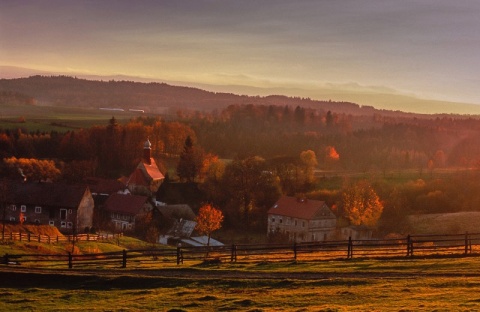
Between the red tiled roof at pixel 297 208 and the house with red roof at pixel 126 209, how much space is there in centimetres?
1801

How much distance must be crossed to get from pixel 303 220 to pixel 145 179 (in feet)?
119

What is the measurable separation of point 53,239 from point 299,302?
36606 mm

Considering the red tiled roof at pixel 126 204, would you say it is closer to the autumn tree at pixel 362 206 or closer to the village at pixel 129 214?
the village at pixel 129 214

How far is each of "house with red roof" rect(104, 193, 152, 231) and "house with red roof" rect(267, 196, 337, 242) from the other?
1787 cm

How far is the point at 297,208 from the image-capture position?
90.4 meters

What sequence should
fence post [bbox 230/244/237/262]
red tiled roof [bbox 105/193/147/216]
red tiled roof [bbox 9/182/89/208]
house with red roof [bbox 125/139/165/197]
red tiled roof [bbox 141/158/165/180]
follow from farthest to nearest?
red tiled roof [bbox 141/158/165/180] < house with red roof [bbox 125/139/165/197] < red tiled roof [bbox 105/193/147/216] < red tiled roof [bbox 9/182/89/208] < fence post [bbox 230/244/237/262]

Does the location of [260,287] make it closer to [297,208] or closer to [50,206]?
[297,208]

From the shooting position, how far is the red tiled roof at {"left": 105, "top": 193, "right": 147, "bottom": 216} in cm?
9206

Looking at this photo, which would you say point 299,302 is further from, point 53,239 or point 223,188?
point 223,188

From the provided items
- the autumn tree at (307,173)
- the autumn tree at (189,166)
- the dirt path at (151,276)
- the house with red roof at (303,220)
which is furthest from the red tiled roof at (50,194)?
the dirt path at (151,276)

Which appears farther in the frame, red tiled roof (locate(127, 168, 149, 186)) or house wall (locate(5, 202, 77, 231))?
red tiled roof (locate(127, 168, 149, 186))

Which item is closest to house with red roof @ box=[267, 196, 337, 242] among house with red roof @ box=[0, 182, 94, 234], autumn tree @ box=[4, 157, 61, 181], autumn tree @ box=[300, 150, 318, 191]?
autumn tree @ box=[300, 150, 318, 191]

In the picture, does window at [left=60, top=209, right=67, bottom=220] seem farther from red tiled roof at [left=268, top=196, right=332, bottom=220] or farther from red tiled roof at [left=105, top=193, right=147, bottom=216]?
red tiled roof at [left=268, top=196, right=332, bottom=220]

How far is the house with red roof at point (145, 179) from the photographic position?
11038cm
